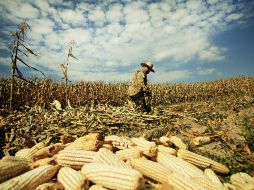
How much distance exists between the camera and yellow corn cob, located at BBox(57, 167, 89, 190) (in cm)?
262

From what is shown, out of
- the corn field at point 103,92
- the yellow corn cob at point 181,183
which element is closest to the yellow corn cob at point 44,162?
the yellow corn cob at point 181,183

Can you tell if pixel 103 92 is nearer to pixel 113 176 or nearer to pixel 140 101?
pixel 140 101

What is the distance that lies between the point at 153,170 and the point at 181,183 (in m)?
0.45

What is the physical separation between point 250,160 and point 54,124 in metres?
5.19

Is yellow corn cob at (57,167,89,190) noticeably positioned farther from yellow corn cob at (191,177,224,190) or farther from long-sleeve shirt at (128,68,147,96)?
long-sleeve shirt at (128,68,147,96)

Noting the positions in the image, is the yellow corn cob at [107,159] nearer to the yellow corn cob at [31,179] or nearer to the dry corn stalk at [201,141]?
the yellow corn cob at [31,179]

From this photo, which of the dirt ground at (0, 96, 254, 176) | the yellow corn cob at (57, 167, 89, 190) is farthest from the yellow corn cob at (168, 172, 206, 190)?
the dirt ground at (0, 96, 254, 176)

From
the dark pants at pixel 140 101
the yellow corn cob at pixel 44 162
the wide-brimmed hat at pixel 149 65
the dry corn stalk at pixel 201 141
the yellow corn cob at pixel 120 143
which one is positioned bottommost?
the dry corn stalk at pixel 201 141

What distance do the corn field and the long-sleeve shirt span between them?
5.35 m

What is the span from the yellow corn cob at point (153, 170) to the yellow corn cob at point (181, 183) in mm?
146

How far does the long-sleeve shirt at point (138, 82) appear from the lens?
9.98m

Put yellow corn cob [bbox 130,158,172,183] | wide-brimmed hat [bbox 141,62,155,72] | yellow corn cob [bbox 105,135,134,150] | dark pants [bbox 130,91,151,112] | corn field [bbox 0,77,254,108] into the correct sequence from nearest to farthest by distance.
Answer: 1. yellow corn cob [bbox 130,158,172,183]
2. yellow corn cob [bbox 105,135,134,150]
3. wide-brimmed hat [bbox 141,62,155,72]
4. dark pants [bbox 130,91,151,112]
5. corn field [bbox 0,77,254,108]

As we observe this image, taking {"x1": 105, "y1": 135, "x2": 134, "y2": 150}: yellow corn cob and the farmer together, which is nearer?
{"x1": 105, "y1": 135, "x2": 134, "y2": 150}: yellow corn cob

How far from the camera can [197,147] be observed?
208 inches
